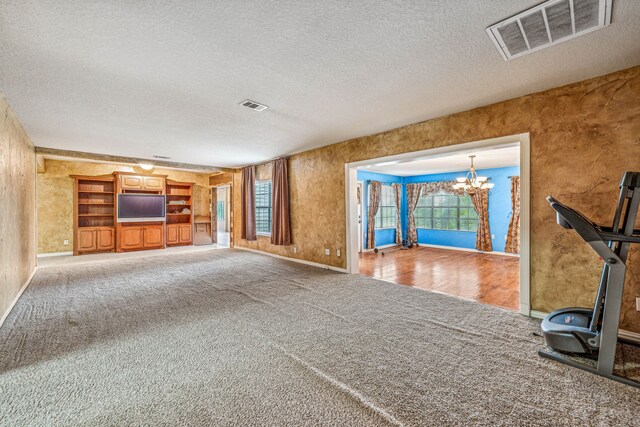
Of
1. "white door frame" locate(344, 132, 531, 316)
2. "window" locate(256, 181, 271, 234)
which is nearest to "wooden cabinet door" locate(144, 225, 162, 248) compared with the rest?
"window" locate(256, 181, 271, 234)

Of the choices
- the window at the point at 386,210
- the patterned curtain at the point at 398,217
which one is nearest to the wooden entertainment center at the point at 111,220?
the window at the point at 386,210

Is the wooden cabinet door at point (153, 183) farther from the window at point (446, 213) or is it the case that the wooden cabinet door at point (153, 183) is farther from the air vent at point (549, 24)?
the air vent at point (549, 24)

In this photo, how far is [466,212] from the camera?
26.6 ft

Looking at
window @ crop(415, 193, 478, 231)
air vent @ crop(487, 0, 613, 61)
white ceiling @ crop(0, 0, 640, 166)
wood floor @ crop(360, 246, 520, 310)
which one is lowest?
wood floor @ crop(360, 246, 520, 310)

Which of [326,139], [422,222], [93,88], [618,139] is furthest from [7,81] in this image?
[422,222]

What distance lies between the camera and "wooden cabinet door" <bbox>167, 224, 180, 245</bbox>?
8.45 metres

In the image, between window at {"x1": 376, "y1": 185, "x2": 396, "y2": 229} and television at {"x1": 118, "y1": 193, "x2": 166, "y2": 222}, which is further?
window at {"x1": 376, "y1": 185, "x2": 396, "y2": 229}

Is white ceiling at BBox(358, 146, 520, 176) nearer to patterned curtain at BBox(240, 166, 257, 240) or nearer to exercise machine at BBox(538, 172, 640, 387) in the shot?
patterned curtain at BBox(240, 166, 257, 240)

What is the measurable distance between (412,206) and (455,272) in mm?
4168

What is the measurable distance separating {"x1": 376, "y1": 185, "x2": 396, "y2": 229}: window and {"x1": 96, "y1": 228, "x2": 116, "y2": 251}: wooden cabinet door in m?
7.54

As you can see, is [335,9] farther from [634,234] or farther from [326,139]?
[326,139]

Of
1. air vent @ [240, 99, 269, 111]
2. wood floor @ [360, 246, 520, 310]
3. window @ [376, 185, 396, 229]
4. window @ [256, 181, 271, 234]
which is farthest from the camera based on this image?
window @ [376, 185, 396, 229]

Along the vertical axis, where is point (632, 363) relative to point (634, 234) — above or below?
below

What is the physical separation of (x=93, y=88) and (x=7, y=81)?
68cm
